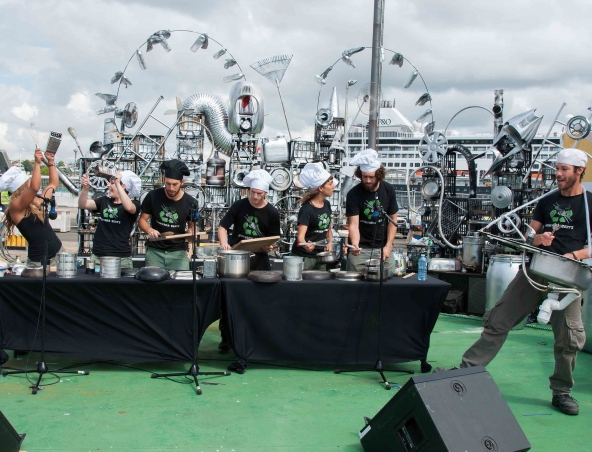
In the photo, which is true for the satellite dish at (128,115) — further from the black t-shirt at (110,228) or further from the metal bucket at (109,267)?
the metal bucket at (109,267)

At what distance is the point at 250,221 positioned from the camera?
17.4 ft

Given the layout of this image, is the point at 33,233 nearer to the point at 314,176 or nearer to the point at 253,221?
the point at 253,221

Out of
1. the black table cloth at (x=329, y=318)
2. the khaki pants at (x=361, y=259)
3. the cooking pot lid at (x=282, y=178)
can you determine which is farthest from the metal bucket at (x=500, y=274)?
the cooking pot lid at (x=282, y=178)

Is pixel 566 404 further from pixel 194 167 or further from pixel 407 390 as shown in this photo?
pixel 194 167

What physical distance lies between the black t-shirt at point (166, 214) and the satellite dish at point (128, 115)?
6.32 metres

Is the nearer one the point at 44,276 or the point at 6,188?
the point at 44,276

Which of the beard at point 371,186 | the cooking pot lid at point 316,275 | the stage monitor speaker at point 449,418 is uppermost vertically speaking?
the beard at point 371,186

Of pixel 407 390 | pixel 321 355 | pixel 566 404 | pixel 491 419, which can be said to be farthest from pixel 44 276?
pixel 566 404

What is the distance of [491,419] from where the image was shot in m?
2.90

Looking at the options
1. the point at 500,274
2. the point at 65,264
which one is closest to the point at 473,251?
the point at 500,274

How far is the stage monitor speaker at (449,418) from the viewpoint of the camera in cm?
271

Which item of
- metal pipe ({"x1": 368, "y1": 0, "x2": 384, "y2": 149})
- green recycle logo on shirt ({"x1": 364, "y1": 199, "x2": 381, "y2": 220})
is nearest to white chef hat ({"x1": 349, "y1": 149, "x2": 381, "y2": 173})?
green recycle logo on shirt ({"x1": 364, "y1": 199, "x2": 381, "y2": 220})

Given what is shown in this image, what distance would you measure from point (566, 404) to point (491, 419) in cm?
141

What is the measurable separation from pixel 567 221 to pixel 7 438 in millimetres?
Result: 3751
